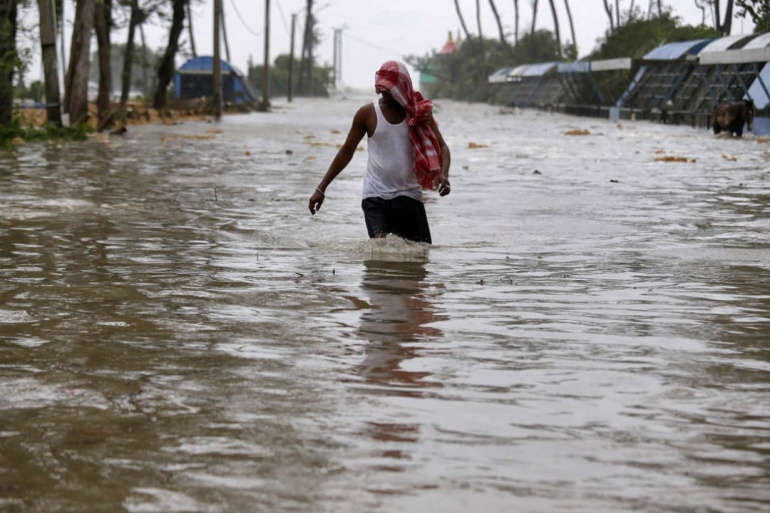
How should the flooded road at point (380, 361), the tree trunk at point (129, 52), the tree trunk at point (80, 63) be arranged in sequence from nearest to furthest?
the flooded road at point (380, 361), the tree trunk at point (80, 63), the tree trunk at point (129, 52)

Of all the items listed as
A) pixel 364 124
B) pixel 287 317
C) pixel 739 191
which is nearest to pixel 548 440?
pixel 287 317

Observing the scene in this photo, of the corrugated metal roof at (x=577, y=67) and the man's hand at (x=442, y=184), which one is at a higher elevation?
the corrugated metal roof at (x=577, y=67)

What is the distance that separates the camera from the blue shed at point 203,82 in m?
61.3

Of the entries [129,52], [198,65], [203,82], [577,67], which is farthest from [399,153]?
[203,82]

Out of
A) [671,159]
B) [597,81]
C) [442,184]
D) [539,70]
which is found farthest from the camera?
[539,70]

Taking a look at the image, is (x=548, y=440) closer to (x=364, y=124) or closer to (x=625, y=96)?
(x=364, y=124)

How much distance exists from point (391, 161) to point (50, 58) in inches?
732

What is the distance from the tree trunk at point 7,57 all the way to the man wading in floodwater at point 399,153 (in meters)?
15.3

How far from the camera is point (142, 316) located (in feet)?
21.0

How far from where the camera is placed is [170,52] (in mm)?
44188

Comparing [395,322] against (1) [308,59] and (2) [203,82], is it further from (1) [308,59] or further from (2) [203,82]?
(1) [308,59]

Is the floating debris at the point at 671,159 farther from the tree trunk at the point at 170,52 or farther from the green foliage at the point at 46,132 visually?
the tree trunk at the point at 170,52

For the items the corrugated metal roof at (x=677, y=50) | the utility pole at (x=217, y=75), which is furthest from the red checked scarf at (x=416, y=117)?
the utility pole at (x=217, y=75)

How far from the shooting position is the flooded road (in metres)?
3.68
